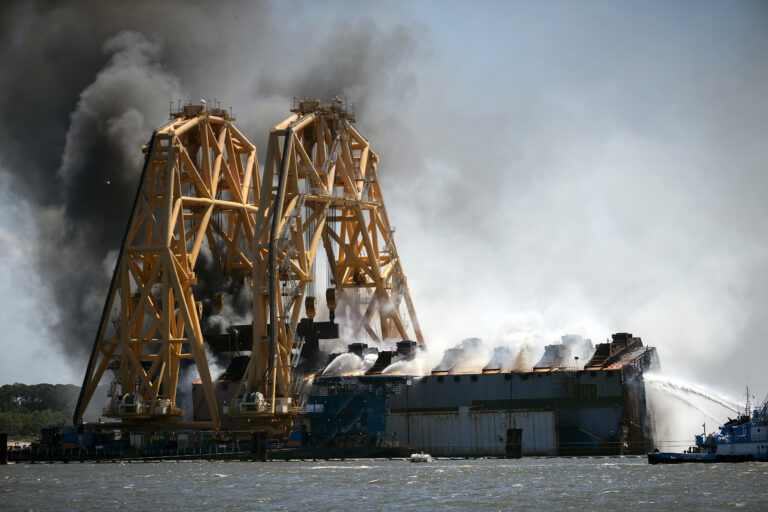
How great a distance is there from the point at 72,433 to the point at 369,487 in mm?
47947

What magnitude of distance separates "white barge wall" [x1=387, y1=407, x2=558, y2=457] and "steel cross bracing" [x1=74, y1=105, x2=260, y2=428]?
18176 mm

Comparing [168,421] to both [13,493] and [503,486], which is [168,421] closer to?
[13,493]

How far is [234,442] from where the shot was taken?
10919 cm

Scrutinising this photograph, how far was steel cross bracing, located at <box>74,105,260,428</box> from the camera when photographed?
114 metres

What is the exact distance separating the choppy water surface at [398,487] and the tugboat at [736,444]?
1.18m

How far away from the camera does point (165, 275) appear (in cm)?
11438

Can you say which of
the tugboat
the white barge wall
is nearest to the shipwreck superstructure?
the white barge wall

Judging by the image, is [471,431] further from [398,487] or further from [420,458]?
[398,487]

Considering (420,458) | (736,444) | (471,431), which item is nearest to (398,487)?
(420,458)

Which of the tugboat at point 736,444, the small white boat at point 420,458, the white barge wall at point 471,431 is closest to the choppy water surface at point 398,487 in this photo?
the tugboat at point 736,444

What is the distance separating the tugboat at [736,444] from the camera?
8806 cm

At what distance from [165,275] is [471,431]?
104 feet

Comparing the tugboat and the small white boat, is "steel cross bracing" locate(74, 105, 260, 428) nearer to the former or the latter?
the small white boat

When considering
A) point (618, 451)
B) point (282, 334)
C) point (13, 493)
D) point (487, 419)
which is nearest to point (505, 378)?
point (487, 419)
